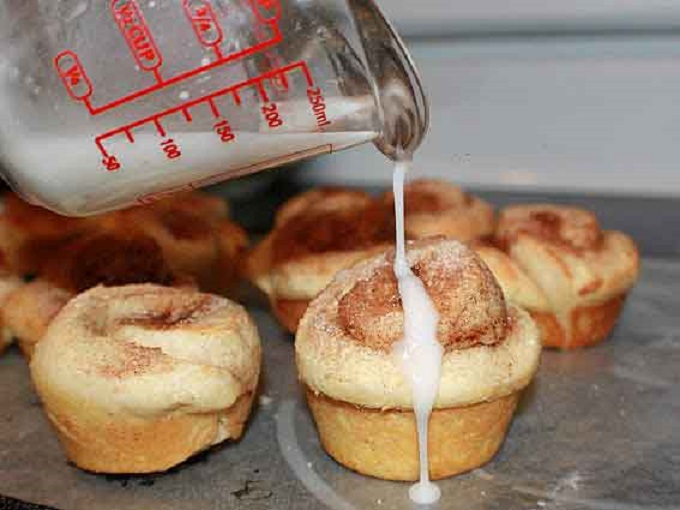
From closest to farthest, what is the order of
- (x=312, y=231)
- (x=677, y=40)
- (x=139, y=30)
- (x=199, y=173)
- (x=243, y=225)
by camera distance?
(x=139, y=30), (x=199, y=173), (x=312, y=231), (x=677, y=40), (x=243, y=225)

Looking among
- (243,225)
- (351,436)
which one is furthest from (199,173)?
(243,225)

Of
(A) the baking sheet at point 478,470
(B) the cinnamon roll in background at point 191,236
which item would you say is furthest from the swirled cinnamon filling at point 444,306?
(B) the cinnamon roll in background at point 191,236

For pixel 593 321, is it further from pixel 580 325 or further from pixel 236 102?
pixel 236 102

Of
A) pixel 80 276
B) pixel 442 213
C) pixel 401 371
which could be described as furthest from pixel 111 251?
pixel 401 371

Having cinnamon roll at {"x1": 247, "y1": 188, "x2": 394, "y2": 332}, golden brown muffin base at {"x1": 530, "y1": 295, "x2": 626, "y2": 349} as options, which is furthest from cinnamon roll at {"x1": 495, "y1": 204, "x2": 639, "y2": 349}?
cinnamon roll at {"x1": 247, "y1": 188, "x2": 394, "y2": 332}

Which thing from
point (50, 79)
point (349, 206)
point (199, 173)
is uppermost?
point (50, 79)

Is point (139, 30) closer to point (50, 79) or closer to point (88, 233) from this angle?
point (50, 79)

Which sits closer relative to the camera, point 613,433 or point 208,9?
point 208,9
